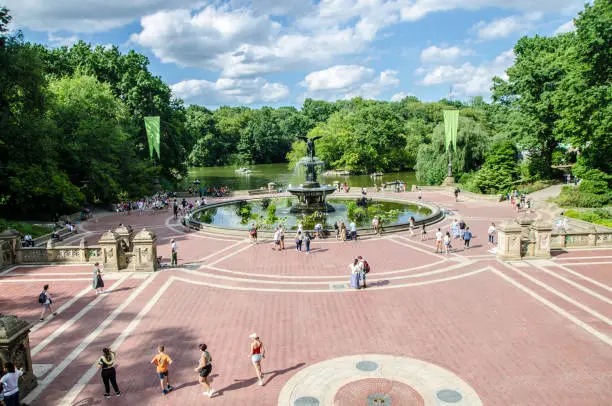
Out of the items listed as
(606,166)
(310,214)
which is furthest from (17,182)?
(606,166)

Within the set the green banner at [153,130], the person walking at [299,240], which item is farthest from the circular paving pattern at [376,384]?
the green banner at [153,130]

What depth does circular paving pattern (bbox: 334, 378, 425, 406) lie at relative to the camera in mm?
9742

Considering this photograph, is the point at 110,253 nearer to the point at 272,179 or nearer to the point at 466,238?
the point at 466,238

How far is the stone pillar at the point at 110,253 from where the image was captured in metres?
20.0

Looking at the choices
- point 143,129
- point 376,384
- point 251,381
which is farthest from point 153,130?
point 376,384

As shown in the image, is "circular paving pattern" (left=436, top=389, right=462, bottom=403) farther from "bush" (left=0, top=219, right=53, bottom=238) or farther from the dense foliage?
"bush" (left=0, top=219, right=53, bottom=238)

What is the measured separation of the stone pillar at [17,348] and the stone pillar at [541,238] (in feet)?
66.2

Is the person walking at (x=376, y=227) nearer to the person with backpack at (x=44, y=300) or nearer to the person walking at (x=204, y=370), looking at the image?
the person with backpack at (x=44, y=300)

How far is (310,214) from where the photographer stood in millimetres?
33781

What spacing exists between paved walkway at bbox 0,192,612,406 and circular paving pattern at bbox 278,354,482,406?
4 centimetres

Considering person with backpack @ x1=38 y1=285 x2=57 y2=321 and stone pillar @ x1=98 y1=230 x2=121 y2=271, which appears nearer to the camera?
person with backpack @ x1=38 y1=285 x2=57 y2=321

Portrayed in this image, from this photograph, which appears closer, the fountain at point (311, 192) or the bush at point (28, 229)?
the bush at point (28, 229)

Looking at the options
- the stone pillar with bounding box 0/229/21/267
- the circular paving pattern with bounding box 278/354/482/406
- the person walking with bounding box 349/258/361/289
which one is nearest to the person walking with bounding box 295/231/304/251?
the person walking with bounding box 349/258/361/289

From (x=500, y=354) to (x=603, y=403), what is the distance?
2.61 meters
